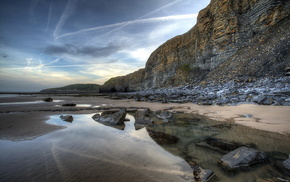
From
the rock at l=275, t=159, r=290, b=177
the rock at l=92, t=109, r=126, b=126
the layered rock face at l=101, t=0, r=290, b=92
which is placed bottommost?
the rock at l=275, t=159, r=290, b=177

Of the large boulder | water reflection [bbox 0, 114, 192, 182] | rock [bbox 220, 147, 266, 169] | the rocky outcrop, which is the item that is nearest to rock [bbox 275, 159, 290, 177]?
the large boulder

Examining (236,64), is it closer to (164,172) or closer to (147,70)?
(164,172)

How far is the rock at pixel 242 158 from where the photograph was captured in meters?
2.58

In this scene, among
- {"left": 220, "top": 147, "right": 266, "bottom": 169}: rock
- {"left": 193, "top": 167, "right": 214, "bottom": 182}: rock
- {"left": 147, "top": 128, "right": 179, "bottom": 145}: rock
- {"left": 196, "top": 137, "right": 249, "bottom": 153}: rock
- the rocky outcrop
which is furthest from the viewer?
the rocky outcrop

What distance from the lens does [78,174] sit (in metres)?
2.32

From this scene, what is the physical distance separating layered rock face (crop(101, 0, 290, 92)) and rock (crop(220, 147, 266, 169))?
16028 mm

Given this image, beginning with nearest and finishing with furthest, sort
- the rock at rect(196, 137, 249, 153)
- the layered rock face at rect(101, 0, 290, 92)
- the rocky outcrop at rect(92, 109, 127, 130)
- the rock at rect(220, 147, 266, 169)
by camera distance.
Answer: the rock at rect(220, 147, 266, 169), the rock at rect(196, 137, 249, 153), the rocky outcrop at rect(92, 109, 127, 130), the layered rock face at rect(101, 0, 290, 92)

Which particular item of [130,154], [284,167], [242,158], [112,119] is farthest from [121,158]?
[112,119]

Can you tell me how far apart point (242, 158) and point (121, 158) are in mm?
2514

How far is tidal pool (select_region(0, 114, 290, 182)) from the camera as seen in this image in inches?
89.8

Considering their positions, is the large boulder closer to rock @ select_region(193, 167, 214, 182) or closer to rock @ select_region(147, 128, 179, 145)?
rock @ select_region(193, 167, 214, 182)

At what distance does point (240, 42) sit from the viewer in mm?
25656

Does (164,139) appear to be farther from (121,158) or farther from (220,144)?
(121,158)

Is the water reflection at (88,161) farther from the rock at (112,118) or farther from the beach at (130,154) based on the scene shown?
the rock at (112,118)
